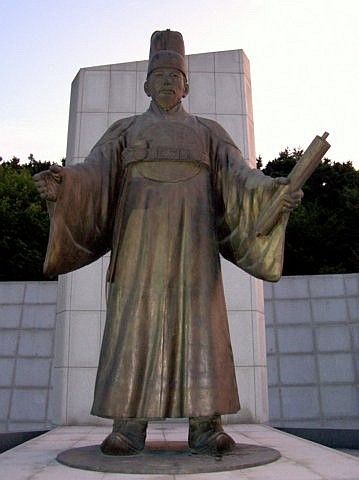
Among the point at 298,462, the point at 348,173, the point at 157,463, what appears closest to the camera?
the point at 157,463

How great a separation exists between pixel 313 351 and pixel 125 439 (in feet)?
19.0

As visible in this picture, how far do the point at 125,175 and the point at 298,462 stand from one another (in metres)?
2.13

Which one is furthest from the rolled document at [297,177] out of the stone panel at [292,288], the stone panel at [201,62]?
the stone panel at [292,288]

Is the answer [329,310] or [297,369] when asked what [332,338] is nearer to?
[329,310]

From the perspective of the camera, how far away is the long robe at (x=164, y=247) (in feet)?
10.2

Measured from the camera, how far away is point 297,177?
2.94 metres

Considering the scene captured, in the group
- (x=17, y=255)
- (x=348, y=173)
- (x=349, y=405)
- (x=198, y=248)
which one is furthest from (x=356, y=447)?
(x=348, y=173)

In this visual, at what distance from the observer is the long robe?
309 cm

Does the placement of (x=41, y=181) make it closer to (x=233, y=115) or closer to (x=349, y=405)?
(x=233, y=115)

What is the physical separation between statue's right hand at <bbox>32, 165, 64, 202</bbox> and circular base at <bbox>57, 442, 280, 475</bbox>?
5.16 feet

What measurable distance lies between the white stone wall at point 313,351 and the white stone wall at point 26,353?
143 inches

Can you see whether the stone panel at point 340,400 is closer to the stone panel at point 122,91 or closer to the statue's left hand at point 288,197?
the stone panel at point 122,91

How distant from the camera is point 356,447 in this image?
18.6ft

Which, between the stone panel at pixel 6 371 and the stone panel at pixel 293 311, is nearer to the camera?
the stone panel at pixel 6 371
